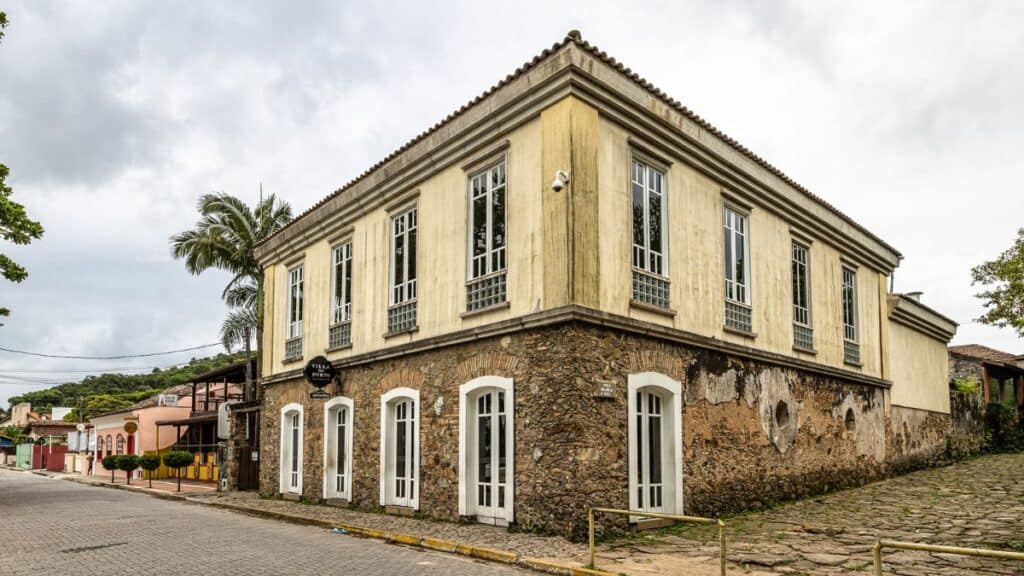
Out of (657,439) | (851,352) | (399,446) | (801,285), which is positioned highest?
(801,285)

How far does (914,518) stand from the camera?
12938 millimetres

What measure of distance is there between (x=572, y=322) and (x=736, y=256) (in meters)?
5.57

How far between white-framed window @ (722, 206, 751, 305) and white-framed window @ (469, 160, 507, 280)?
178 inches

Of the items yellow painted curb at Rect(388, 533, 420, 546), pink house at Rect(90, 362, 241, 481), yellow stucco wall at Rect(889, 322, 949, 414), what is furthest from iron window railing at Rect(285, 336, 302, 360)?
yellow stucco wall at Rect(889, 322, 949, 414)

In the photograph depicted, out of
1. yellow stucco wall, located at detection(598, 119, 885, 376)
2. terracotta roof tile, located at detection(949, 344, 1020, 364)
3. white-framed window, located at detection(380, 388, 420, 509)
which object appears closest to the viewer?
yellow stucco wall, located at detection(598, 119, 885, 376)

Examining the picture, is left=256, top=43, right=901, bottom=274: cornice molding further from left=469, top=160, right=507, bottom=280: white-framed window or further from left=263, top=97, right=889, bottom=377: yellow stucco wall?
left=469, top=160, right=507, bottom=280: white-framed window

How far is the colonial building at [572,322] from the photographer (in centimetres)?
1176

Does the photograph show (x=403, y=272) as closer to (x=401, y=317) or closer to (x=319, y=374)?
(x=401, y=317)

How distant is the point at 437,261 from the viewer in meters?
14.5

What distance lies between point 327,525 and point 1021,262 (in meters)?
17.8

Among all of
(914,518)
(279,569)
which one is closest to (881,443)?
(914,518)

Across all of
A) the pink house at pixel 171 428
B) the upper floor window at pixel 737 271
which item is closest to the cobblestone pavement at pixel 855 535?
the upper floor window at pixel 737 271

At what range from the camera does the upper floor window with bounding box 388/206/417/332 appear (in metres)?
15.4

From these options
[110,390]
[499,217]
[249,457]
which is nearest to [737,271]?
[499,217]
